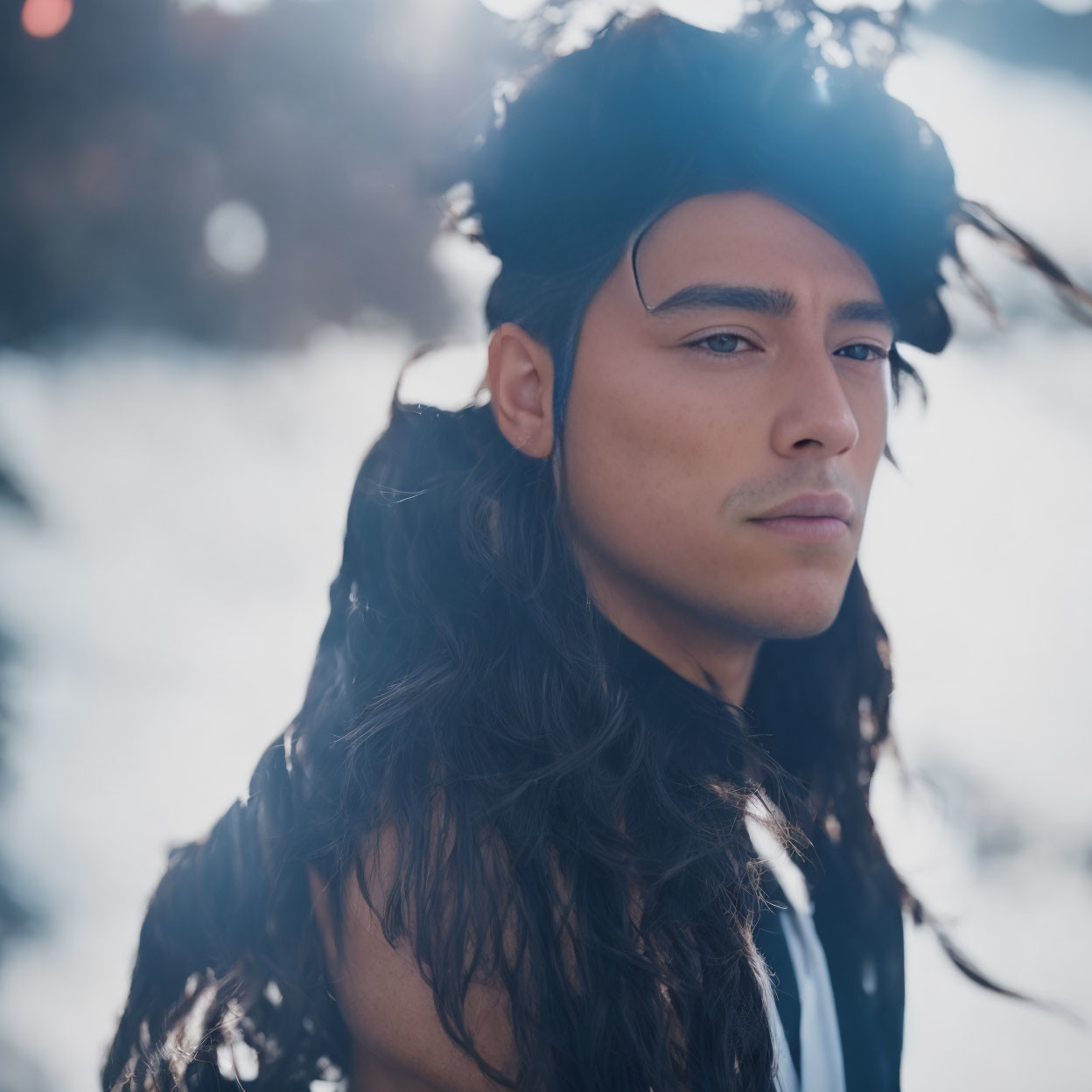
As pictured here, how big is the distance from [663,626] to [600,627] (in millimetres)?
123

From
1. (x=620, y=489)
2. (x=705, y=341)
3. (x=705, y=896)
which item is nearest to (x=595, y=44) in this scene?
(x=705, y=341)

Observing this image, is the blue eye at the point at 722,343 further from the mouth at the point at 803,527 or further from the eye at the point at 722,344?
the mouth at the point at 803,527

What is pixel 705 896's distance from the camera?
1.24 metres

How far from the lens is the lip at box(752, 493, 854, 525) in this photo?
138 centimetres

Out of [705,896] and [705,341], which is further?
[705,341]

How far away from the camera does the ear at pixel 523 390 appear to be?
156 cm

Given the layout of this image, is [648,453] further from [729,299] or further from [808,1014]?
A: [808,1014]

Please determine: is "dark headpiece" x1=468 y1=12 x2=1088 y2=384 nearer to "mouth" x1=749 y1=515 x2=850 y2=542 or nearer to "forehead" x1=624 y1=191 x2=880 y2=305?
"forehead" x1=624 y1=191 x2=880 y2=305

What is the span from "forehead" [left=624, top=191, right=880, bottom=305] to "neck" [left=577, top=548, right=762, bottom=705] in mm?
423

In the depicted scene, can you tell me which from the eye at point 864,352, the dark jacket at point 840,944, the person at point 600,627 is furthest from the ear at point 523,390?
the eye at point 864,352

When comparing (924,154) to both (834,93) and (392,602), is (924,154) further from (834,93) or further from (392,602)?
(392,602)

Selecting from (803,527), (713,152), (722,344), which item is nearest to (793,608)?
(803,527)

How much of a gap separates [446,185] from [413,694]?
0.93 metres

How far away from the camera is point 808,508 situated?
4.56 feet
